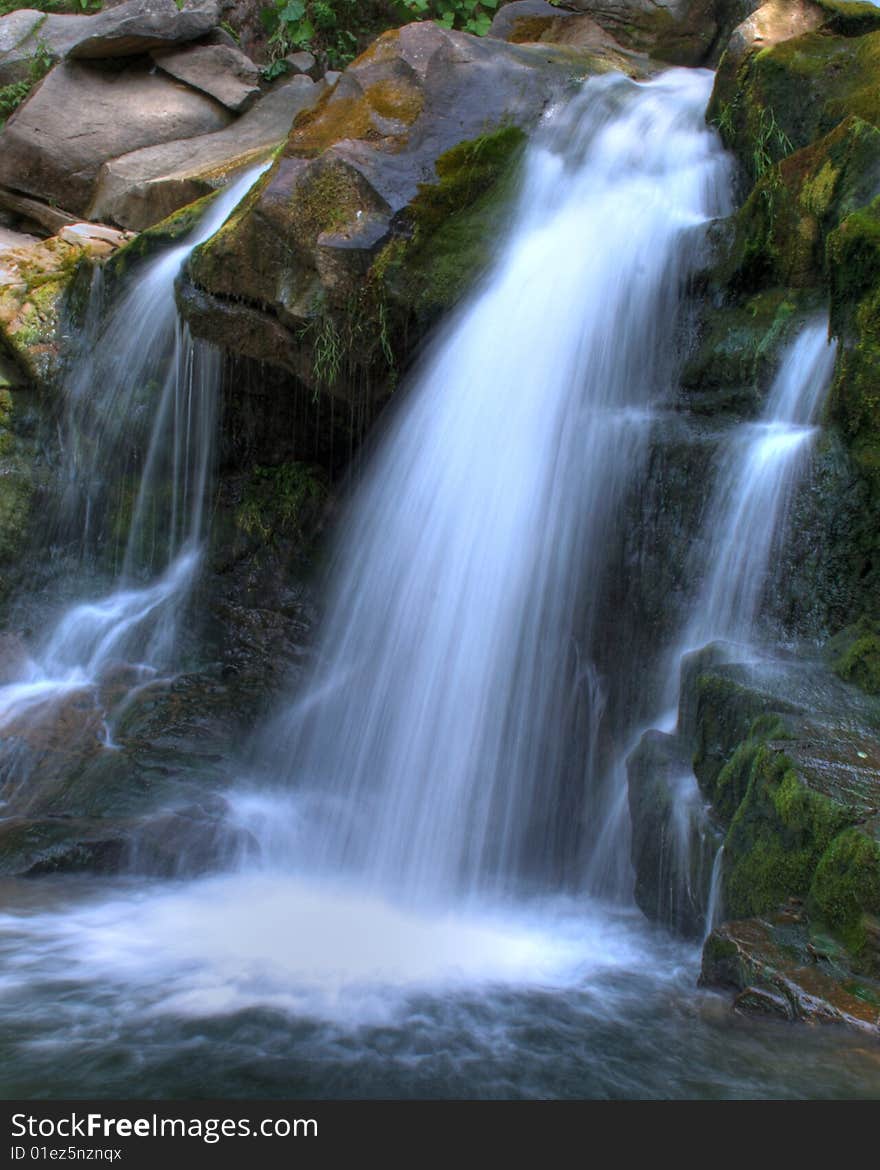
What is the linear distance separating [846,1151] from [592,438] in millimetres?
4102

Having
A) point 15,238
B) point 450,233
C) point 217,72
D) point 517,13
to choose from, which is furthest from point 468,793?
point 217,72

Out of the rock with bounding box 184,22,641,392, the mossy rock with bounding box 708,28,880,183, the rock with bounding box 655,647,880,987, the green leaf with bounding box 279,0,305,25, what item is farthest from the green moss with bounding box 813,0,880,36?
the green leaf with bounding box 279,0,305,25

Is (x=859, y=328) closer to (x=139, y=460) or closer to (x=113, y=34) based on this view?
(x=139, y=460)

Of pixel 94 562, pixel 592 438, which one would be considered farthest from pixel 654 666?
pixel 94 562

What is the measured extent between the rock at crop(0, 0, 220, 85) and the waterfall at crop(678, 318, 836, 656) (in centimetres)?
1057

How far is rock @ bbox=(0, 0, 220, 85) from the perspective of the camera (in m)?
12.5

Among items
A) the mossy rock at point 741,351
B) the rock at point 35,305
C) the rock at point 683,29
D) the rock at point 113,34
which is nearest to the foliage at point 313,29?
the rock at point 113,34

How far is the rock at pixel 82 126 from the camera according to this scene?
12.4 metres

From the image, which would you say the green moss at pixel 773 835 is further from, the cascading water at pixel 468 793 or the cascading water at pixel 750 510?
the cascading water at pixel 750 510

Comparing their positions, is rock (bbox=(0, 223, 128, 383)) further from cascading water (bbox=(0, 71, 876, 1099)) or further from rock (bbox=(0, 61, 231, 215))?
rock (bbox=(0, 61, 231, 215))

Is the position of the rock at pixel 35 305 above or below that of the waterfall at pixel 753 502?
above

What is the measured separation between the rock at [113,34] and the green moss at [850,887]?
42.1 feet

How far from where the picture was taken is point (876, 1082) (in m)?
2.84

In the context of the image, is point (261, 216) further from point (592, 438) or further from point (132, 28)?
point (132, 28)
